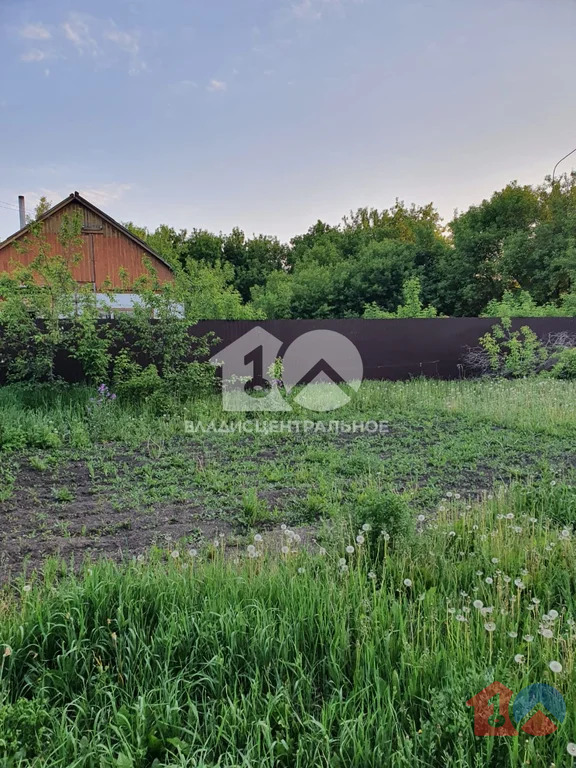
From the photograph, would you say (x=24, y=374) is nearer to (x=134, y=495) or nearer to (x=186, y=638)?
(x=134, y=495)

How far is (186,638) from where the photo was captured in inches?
57.4

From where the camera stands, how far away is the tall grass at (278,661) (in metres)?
1.10

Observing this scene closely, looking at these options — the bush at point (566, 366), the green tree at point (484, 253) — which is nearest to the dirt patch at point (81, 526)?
the bush at point (566, 366)

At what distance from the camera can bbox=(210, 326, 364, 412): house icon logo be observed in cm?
640

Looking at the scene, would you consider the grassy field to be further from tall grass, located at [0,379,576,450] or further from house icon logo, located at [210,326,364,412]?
house icon logo, located at [210,326,364,412]

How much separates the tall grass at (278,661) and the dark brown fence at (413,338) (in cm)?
653

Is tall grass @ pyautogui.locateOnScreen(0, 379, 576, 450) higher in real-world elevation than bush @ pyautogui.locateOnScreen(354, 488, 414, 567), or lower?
higher

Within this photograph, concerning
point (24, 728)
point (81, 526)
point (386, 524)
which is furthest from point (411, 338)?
point (24, 728)

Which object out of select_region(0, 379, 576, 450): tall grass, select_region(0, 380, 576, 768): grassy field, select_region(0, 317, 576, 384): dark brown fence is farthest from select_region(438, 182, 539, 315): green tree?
select_region(0, 380, 576, 768): grassy field

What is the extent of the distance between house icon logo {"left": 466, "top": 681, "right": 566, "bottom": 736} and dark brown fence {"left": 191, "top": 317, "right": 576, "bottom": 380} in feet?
23.4

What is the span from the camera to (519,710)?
1131mm

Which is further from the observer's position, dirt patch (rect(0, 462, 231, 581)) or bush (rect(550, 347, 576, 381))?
bush (rect(550, 347, 576, 381))

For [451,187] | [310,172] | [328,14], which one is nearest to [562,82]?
[328,14]

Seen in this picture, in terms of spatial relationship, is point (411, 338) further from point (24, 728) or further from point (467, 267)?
point (467, 267)
